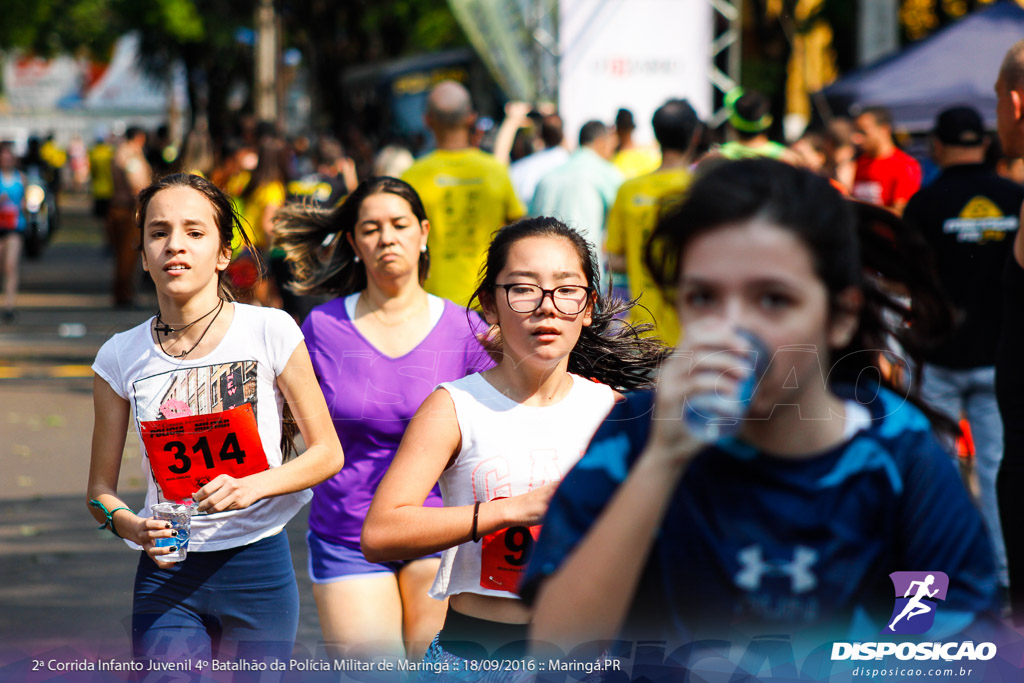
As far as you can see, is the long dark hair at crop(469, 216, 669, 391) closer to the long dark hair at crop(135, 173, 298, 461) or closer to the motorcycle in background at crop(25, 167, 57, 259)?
the long dark hair at crop(135, 173, 298, 461)

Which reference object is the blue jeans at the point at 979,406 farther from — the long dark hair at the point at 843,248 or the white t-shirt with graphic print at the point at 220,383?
→ the long dark hair at the point at 843,248

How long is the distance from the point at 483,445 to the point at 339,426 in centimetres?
119

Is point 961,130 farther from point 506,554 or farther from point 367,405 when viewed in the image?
point 506,554

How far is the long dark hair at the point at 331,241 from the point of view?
168 inches

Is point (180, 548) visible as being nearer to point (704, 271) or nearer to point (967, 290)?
point (704, 271)

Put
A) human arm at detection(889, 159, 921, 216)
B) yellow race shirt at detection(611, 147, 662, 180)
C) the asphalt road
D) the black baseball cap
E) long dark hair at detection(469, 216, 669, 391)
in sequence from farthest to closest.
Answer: yellow race shirt at detection(611, 147, 662, 180), human arm at detection(889, 159, 921, 216), the black baseball cap, the asphalt road, long dark hair at detection(469, 216, 669, 391)

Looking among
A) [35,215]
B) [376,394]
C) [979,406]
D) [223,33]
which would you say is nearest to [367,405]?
[376,394]

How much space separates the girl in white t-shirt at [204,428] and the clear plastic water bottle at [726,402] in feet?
6.25

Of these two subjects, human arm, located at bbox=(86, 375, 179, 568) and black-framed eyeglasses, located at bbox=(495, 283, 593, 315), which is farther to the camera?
human arm, located at bbox=(86, 375, 179, 568)

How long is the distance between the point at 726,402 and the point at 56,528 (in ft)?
19.5

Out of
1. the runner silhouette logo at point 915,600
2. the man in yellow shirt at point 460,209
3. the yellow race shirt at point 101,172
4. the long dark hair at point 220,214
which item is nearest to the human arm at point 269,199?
the man in yellow shirt at point 460,209

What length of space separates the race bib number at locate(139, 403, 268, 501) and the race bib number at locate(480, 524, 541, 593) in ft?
2.51

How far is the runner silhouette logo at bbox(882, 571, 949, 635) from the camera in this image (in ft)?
5.13

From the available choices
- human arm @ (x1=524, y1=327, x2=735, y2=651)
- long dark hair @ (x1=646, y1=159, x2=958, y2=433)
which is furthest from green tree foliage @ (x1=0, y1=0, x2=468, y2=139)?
human arm @ (x1=524, y1=327, x2=735, y2=651)
